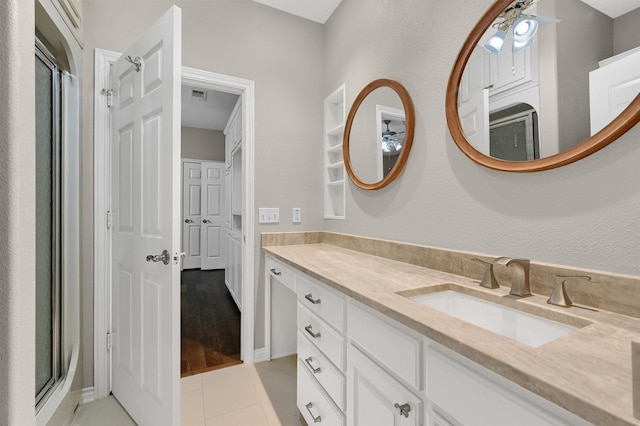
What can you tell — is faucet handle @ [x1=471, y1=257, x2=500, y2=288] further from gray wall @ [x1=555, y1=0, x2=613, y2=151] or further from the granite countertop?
gray wall @ [x1=555, y1=0, x2=613, y2=151]

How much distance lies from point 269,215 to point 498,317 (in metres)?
1.60

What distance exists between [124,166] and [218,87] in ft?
2.83

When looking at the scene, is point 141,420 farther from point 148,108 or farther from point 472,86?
point 472,86

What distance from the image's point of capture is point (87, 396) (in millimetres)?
1660

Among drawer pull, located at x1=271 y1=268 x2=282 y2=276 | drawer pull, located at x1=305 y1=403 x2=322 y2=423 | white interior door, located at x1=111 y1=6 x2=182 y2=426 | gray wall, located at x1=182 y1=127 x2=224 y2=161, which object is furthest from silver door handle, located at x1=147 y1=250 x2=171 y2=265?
gray wall, located at x1=182 y1=127 x2=224 y2=161

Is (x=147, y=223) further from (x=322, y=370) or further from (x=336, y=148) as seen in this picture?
(x=336, y=148)

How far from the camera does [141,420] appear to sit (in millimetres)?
1464

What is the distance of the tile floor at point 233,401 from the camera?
149 centimetres

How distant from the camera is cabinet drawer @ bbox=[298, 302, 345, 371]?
1.07 meters

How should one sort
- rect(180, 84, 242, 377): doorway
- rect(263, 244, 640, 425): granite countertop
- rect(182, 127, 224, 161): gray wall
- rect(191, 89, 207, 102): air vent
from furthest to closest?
rect(182, 127, 224, 161): gray wall, rect(191, 89, 207, 102): air vent, rect(180, 84, 242, 377): doorway, rect(263, 244, 640, 425): granite countertop

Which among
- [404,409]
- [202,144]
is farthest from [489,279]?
[202,144]

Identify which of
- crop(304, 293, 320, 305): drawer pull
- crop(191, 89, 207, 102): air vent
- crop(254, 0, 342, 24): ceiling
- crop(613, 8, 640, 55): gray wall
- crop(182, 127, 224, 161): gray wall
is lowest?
crop(304, 293, 320, 305): drawer pull

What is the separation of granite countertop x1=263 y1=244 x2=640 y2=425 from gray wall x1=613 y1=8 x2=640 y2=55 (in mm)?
747

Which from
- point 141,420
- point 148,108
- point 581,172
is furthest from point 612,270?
point 141,420
